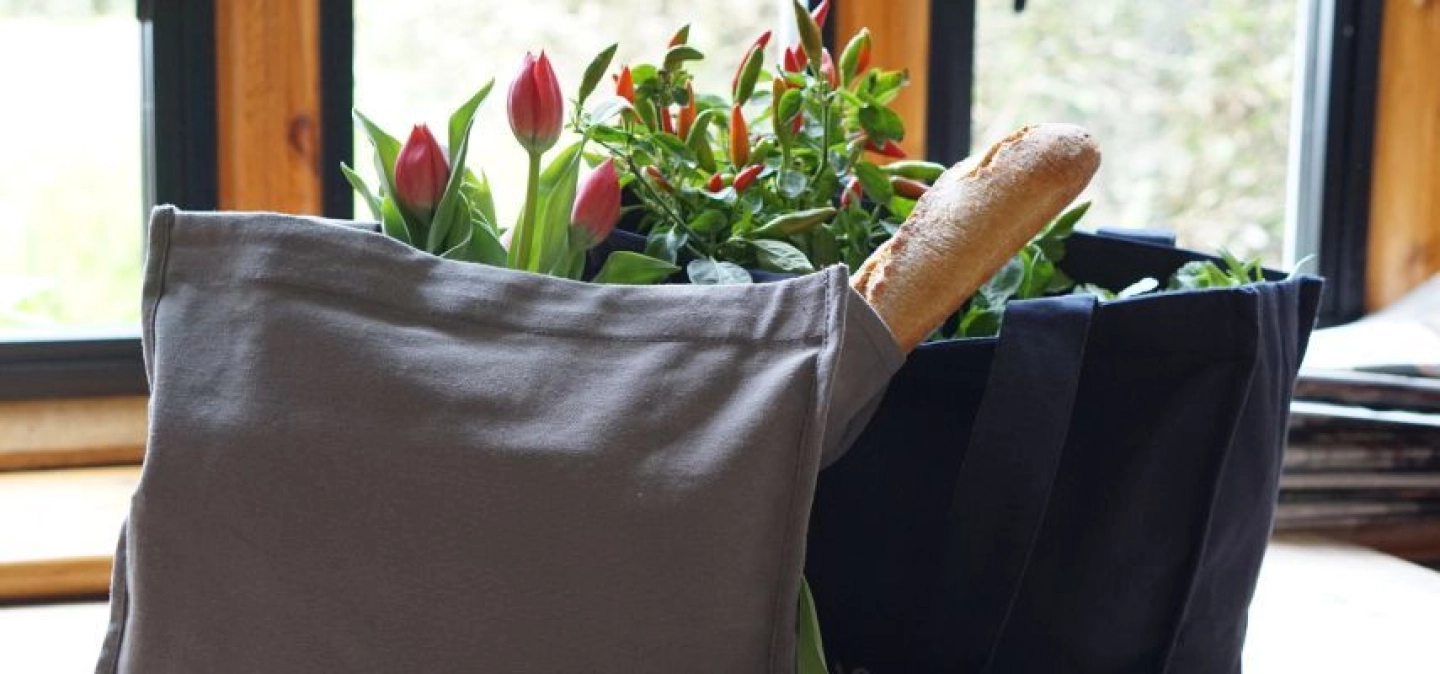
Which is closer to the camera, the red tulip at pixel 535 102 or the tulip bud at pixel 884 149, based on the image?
the red tulip at pixel 535 102

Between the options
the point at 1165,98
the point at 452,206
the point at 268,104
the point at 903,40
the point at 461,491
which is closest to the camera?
the point at 461,491

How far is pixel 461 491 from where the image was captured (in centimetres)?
54

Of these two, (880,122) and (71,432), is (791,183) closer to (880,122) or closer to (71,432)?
(880,122)

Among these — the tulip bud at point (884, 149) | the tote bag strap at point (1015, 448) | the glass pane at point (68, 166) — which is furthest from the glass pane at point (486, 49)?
the tote bag strap at point (1015, 448)

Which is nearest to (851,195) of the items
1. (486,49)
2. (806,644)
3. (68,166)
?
(806,644)

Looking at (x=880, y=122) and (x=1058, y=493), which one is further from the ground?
(x=880, y=122)

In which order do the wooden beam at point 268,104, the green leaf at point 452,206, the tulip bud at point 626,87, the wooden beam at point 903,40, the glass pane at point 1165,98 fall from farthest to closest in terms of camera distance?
1. the glass pane at point 1165,98
2. the wooden beam at point 903,40
3. the wooden beam at point 268,104
4. the tulip bud at point 626,87
5. the green leaf at point 452,206

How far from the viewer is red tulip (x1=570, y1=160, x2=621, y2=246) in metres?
0.66

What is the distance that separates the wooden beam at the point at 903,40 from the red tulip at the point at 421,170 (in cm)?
66

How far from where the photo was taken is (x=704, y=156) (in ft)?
2.46

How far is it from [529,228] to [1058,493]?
240 millimetres

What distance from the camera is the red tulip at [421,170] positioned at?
0.63 metres

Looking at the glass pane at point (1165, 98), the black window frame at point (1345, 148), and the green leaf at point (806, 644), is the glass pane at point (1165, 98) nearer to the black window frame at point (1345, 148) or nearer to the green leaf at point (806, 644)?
the black window frame at point (1345, 148)

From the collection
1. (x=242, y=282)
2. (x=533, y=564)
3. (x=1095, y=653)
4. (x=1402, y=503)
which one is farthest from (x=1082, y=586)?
(x=1402, y=503)
